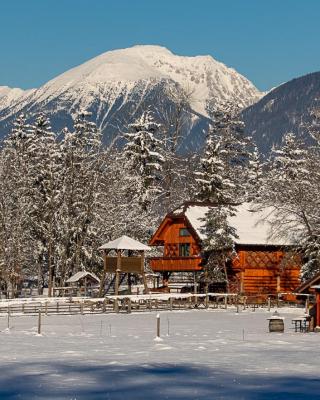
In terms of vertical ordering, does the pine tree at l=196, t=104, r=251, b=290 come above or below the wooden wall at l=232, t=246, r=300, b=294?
above

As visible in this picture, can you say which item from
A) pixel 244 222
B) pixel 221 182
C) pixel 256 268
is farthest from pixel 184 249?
pixel 221 182

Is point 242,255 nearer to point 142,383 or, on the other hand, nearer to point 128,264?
point 128,264

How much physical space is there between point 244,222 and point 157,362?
44.2 meters

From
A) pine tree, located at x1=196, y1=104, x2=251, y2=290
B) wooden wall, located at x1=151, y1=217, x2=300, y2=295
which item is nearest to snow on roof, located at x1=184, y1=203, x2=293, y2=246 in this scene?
wooden wall, located at x1=151, y1=217, x2=300, y2=295

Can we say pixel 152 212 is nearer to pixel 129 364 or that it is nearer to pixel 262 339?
pixel 262 339

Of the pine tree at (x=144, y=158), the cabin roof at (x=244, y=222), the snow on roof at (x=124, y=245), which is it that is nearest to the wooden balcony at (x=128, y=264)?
the snow on roof at (x=124, y=245)

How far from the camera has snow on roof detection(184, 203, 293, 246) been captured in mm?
65688

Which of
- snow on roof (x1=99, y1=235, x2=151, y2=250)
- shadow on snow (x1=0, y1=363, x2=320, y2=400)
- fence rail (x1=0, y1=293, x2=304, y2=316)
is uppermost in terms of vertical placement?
snow on roof (x1=99, y1=235, x2=151, y2=250)

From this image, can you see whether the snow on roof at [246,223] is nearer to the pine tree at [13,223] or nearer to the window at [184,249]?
the window at [184,249]

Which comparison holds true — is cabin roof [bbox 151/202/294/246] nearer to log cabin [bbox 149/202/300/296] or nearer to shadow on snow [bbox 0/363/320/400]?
log cabin [bbox 149/202/300/296]

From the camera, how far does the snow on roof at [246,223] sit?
65688 millimetres

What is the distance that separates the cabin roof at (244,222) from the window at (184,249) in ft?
7.14

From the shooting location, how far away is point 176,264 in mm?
67500

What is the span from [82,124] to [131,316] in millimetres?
38707
